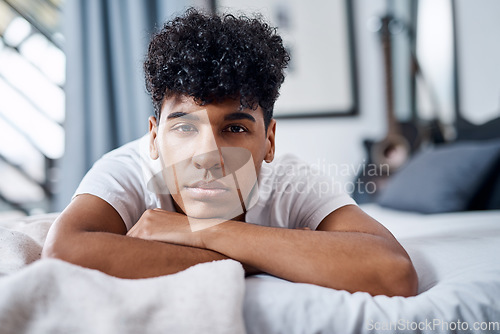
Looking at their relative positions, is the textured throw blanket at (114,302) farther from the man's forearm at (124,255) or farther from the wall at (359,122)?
the wall at (359,122)

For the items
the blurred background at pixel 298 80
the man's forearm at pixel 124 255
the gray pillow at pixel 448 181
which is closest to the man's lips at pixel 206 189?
the man's forearm at pixel 124 255

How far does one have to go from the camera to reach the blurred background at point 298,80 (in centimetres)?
190

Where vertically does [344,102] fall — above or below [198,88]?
below

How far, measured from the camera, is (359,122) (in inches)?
95.3

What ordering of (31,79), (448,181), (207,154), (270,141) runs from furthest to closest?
1. (31,79)
2. (448,181)
3. (270,141)
4. (207,154)

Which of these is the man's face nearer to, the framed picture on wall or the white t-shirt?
the white t-shirt

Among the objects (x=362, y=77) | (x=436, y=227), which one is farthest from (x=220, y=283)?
(x=362, y=77)

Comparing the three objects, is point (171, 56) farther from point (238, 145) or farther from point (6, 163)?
point (6, 163)

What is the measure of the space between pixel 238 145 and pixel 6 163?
2031 mm

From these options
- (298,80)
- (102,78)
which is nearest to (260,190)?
(102,78)

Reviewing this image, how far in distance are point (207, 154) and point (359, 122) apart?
1.91 metres

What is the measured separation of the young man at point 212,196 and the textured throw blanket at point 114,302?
10 centimetres

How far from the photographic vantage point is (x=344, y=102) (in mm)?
2406

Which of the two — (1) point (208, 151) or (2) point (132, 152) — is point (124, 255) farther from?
(2) point (132, 152)
